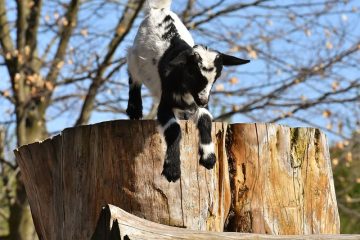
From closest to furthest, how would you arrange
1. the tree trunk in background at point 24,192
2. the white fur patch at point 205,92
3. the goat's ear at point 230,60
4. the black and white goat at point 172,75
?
the black and white goat at point 172,75, the white fur patch at point 205,92, the goat's ear at point 230,60, the tree trunk in background at point 24,192

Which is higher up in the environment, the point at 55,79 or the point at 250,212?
the point at 55,79

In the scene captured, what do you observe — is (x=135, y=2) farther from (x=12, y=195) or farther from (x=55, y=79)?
(x=12, y=195)

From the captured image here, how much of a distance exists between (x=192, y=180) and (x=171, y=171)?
146mm

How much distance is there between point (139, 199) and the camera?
3695 millimetres

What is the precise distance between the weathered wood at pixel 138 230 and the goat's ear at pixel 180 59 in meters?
0.98

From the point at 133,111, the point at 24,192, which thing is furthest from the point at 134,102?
the point at 24,192

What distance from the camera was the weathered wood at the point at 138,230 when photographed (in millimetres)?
3232

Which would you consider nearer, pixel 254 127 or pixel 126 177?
pixel 126 177

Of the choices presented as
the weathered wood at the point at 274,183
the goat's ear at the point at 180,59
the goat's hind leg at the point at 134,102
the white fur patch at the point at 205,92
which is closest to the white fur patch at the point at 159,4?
the goat's hind leg at the point at 134,102

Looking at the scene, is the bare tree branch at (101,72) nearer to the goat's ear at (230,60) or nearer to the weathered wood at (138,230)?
the goat's ear at (230,60)

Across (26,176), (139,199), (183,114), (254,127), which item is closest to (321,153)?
(254,127)

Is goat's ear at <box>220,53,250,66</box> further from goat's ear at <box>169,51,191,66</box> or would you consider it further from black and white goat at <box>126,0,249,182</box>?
goat's ear at <box>169,51,191,66</box>

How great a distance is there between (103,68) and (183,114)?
4417 millimetres

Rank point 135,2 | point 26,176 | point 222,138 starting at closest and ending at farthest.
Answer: point 222,138 < point 26,176 < point 135,2
